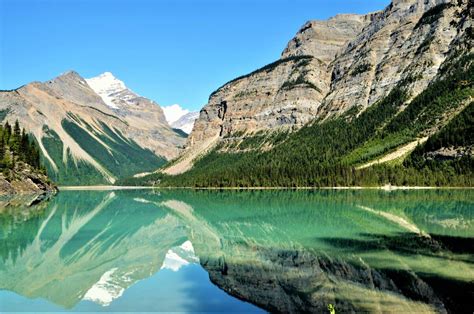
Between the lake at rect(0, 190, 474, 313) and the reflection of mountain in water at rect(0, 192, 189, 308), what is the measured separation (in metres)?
0.10

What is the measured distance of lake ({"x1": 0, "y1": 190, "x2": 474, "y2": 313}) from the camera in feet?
74.2

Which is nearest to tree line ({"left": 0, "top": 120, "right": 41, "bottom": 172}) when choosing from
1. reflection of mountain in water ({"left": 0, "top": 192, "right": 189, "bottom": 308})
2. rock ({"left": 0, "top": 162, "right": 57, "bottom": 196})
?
rock ({"left": 0, "top": 162, "right": 57, "bottom": 196})

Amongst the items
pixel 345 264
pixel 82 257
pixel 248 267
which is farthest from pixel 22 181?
pixel 345 264

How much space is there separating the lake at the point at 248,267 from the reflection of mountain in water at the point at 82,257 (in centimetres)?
10

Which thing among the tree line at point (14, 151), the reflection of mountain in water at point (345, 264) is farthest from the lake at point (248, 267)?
the tree line at point (14, 151)

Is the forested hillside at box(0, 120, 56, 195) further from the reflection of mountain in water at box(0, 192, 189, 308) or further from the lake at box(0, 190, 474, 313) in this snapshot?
the lake at box(0, 190, 474, 313)

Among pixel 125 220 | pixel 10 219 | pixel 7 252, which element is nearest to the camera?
pixel 7 252

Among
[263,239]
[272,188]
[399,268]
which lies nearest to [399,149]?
[272,188]

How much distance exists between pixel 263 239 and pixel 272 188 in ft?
424

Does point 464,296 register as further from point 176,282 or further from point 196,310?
point 176,282

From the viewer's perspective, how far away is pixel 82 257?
37406 millimetres

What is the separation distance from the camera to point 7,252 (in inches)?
1490

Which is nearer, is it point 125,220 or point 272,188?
point 125,220

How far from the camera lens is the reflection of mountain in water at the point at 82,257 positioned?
2719 centimetres
